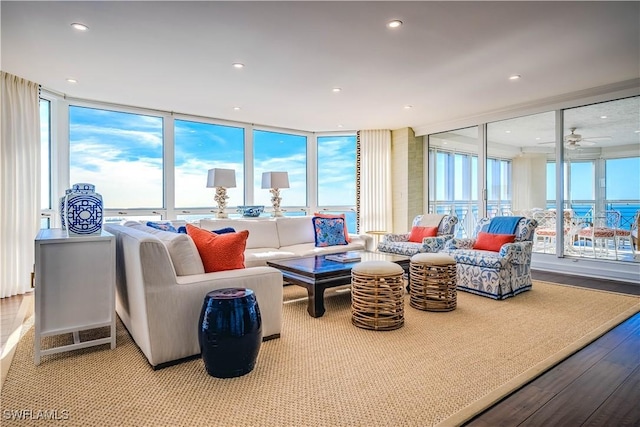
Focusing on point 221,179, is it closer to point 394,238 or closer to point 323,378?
point 394,238

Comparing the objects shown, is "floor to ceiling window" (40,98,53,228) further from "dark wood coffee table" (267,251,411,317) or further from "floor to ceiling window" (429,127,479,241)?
"floor to ceiling window" (429,127,479,241)

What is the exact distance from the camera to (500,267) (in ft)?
12.0

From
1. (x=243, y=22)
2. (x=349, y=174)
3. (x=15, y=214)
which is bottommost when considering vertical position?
(x=15, y=214)

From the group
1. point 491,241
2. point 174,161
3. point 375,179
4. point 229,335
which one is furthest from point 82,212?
point 375,179

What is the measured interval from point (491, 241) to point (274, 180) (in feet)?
10.2

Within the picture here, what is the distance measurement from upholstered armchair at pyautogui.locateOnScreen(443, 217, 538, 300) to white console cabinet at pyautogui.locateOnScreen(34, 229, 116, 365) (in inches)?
134

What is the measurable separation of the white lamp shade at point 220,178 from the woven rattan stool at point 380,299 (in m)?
2.85

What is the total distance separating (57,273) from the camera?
2.36m

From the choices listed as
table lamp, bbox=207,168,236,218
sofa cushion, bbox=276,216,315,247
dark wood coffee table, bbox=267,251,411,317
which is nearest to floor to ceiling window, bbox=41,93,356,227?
table lamp, bbox=207,168,236,218

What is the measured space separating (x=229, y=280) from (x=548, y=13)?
314cm

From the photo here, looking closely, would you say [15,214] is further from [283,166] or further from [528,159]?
[528,159]

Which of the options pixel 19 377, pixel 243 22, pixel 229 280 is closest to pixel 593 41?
pixel 243 22

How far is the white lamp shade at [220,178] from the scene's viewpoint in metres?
5.03

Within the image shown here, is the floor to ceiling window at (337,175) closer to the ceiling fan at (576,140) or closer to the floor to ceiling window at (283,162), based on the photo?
the floor to ceiling window at (283,162)
